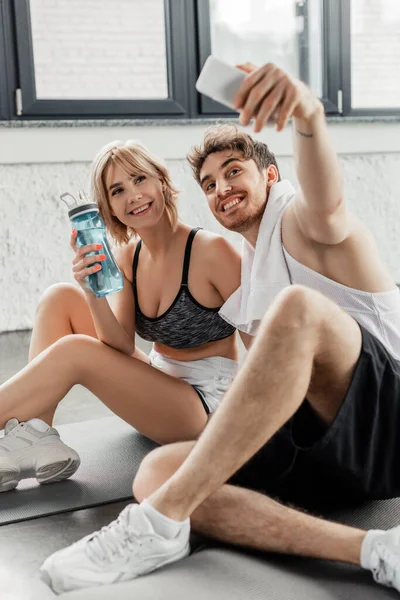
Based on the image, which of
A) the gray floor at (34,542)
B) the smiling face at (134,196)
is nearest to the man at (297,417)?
the gray floor at (34,542)

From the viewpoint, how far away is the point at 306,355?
104cm

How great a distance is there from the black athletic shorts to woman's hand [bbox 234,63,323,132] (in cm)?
35

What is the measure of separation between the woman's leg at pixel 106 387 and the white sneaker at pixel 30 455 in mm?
34

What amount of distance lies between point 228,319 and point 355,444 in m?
0.45

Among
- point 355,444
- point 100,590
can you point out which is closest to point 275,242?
point 355,444

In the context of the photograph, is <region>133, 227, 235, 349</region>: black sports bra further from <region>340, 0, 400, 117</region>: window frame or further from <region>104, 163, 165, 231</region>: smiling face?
<region>340, 0, 400, 117</region>: window frame

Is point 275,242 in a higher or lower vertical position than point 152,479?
higher

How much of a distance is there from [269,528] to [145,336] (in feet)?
2.25

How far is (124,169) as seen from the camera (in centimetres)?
158

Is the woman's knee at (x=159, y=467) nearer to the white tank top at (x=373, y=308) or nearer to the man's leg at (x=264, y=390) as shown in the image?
the man's leg at (x=264, y=390)

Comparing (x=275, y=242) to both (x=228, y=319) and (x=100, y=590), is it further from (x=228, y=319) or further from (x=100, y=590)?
(x=100, y=590)

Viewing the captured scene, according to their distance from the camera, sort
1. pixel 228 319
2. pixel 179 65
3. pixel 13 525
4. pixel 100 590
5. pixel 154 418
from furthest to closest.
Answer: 1. pixel 179 65
2. pixel 154 418
3. pixel 228 319
4. pixel 13 525
5. pixel 100 590

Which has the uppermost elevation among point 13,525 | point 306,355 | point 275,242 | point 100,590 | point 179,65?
point 179,65

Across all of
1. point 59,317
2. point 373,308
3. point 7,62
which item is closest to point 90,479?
point 59,317
